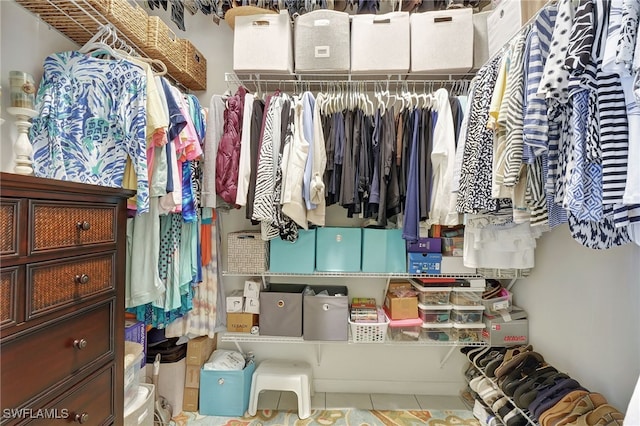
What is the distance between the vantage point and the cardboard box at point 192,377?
1.93 m

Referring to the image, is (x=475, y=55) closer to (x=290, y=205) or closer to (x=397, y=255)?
(x=397, y=255)

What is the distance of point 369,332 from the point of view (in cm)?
182

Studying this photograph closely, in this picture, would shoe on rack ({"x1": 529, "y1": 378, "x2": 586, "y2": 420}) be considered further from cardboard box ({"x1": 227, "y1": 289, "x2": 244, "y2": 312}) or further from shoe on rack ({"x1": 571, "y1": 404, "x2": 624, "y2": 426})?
cardboard box ({"x1": 227, "y1": 289, "x2": 244, "y2": 312})

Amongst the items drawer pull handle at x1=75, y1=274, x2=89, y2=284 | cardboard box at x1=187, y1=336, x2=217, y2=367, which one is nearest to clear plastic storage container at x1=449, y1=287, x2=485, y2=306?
cardboard box at x1=187, y1=336, x2=217, y2=367

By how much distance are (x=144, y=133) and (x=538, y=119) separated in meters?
1.44

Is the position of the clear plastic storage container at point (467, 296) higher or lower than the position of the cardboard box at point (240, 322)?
higher

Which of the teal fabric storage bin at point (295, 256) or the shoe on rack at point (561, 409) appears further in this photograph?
the teal fabric storage bin at point (295, 256)

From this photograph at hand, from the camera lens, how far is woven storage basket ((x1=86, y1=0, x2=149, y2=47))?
4.21ft

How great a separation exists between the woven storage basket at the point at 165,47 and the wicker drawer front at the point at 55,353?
1.36 m

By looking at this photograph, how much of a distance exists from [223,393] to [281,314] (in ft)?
1.99

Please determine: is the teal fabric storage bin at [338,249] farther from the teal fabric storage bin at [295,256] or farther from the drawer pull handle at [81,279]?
the drawer pull handle at [81,279]

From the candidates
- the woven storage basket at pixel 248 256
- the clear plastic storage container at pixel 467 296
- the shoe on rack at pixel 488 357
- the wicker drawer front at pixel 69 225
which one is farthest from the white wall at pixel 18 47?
the shoe on rack at pixel 488 357

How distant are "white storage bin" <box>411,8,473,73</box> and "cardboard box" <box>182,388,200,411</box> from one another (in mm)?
2430

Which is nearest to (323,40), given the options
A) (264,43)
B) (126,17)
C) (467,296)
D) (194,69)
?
(264,43)
